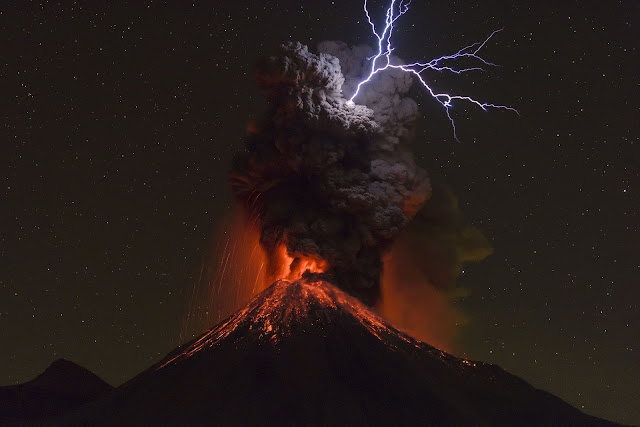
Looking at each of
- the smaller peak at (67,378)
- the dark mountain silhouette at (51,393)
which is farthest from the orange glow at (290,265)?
the dark mountain silhouette at (51,393)

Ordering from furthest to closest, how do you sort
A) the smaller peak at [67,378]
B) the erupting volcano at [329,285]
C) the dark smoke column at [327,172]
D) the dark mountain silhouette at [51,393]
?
the smaller peak at [67,378]
the dark smoke column at [327,172]
the dark mountain silhouette at [51,393]
the erupting volcano at [329,285]

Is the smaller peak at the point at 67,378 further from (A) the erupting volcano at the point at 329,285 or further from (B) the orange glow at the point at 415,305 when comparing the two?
(B) the orange glow at the point at 415,305

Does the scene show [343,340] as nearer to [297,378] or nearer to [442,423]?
[297,378]

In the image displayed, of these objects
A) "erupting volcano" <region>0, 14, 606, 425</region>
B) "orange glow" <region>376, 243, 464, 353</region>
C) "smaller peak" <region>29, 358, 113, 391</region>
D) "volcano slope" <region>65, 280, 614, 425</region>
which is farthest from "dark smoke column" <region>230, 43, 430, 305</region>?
"smaller peak" <region>29, 358, 113, 391</region>

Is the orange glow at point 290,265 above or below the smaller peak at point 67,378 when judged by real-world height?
above

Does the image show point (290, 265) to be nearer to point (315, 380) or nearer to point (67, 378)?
point (315, 380)

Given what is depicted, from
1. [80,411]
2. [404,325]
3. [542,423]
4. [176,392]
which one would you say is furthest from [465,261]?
[80,411]

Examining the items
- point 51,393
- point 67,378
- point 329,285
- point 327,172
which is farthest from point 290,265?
point 51,393
